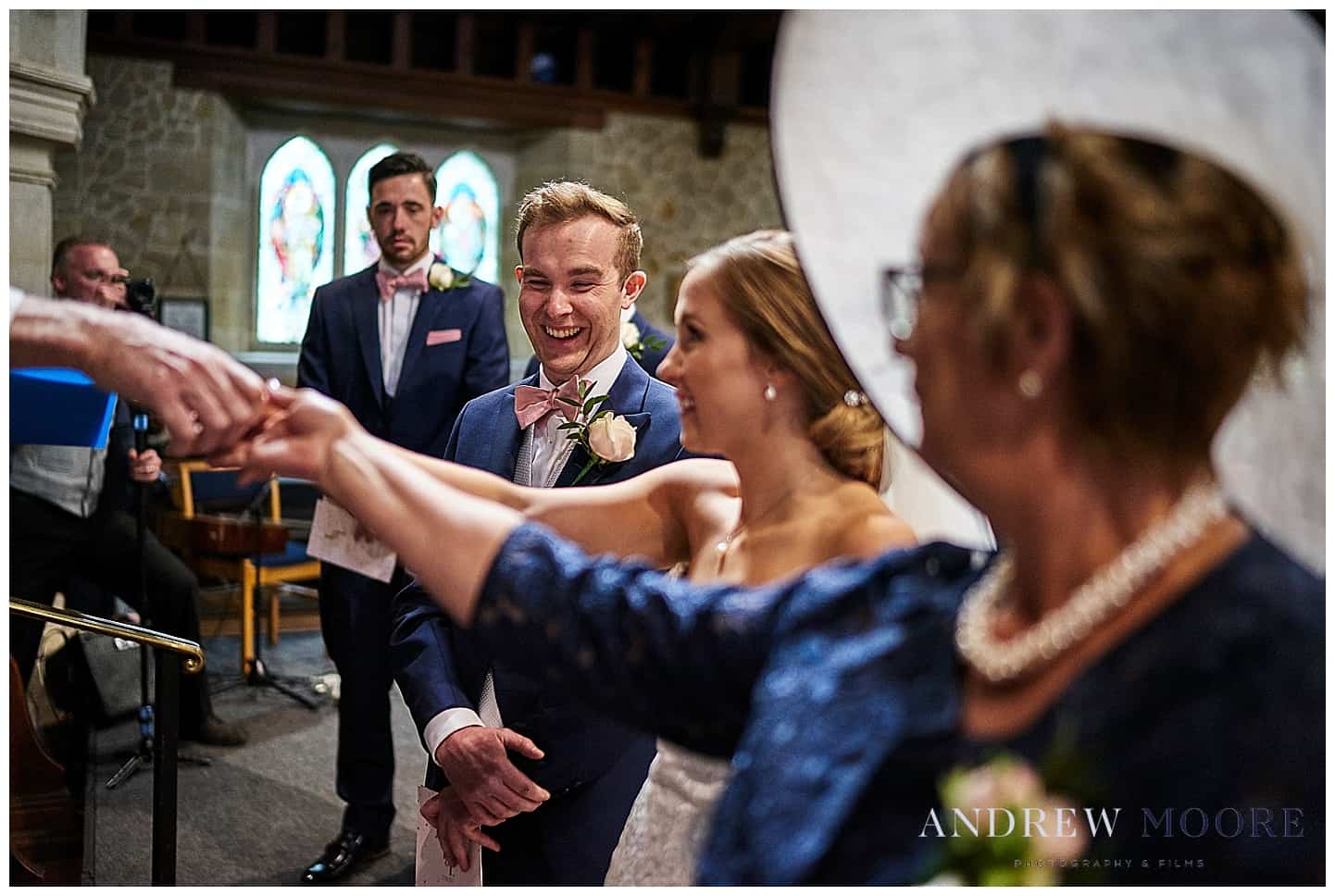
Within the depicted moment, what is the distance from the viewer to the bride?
1.29 m

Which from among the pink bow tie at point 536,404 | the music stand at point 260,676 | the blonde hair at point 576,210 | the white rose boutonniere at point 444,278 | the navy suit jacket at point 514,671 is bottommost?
the music stand at point 260,676

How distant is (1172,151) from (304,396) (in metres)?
0.71

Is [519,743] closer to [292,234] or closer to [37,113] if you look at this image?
[37,113]

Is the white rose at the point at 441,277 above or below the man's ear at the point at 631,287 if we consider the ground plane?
below

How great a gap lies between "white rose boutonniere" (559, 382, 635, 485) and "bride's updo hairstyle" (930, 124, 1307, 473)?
34.7 inches

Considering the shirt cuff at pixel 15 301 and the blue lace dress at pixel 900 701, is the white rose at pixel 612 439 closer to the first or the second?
the blue lace dress at pixel 900 701

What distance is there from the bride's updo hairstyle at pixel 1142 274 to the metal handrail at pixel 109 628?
1.69 meters

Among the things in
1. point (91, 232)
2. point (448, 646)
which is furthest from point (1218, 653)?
point (91, 232)

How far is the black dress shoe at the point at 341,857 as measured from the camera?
3.24 meters

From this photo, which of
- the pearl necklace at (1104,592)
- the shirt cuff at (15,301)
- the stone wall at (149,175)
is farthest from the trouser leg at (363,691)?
the stone wall at (149,175)

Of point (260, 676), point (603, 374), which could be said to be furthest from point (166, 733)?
point (260, 676)

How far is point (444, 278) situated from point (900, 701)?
184 cm

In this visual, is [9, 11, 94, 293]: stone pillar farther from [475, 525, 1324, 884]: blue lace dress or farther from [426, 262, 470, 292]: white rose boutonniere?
[475, 525, 1324, 884]: blue lace dress

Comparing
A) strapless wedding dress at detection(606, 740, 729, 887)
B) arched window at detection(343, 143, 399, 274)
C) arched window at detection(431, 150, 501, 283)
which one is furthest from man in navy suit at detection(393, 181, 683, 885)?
arched window at detection(431, 150, 501, 283)
